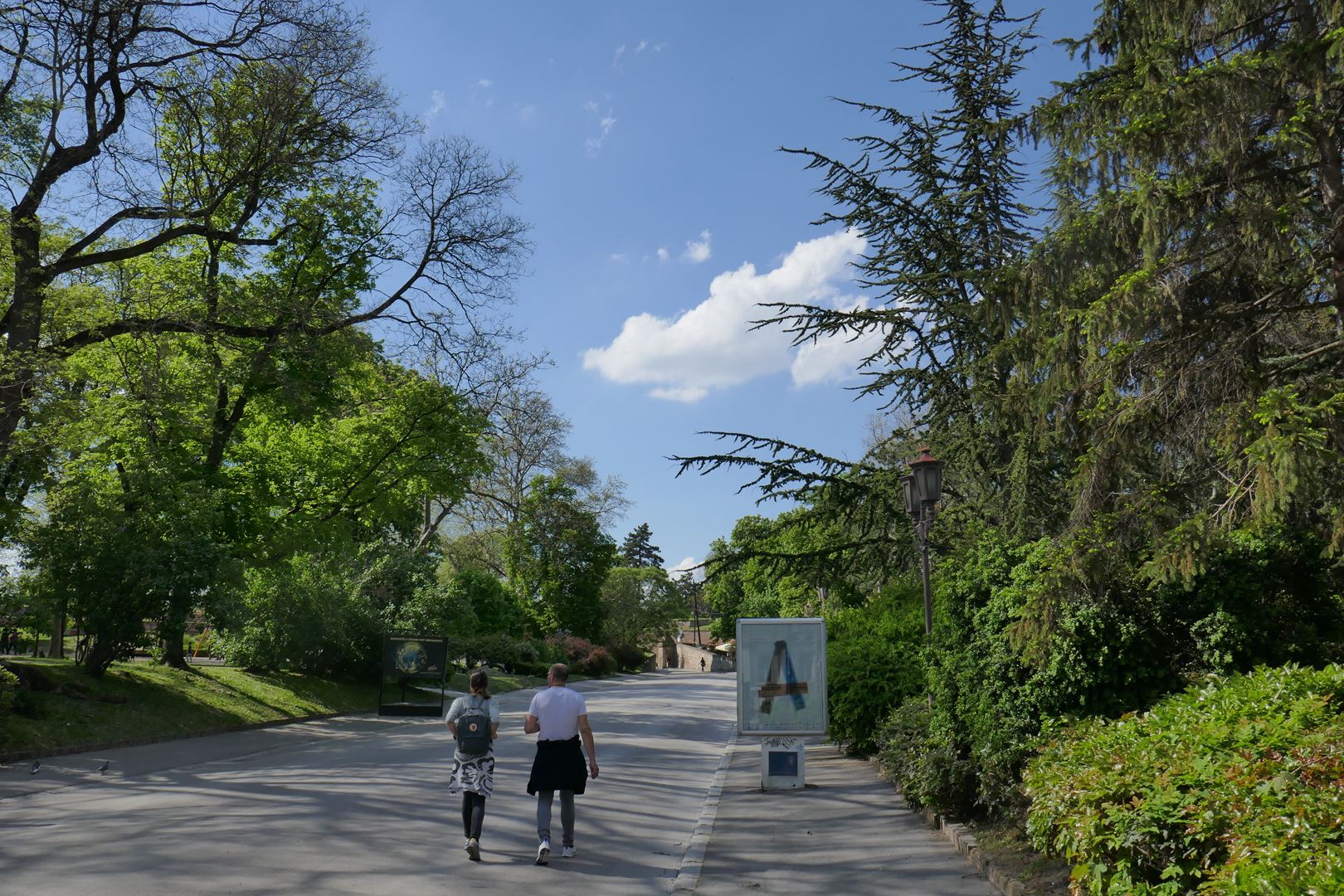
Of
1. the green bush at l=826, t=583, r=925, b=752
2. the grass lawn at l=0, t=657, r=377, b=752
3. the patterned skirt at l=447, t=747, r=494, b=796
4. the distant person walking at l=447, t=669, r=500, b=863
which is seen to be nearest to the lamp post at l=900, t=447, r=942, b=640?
the green bush at l=826, t=583, r=925, b=752

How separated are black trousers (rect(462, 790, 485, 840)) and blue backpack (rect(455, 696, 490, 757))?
388 mm

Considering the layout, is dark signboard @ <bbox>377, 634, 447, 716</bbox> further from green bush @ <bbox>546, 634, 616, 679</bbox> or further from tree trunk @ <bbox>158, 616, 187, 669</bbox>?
green bush @ <bbox>546, 634, 616, 679</bbox>

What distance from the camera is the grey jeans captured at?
8500mm

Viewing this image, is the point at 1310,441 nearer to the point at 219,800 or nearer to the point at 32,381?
the point at 219,800

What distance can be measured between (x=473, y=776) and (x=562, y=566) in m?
53.2

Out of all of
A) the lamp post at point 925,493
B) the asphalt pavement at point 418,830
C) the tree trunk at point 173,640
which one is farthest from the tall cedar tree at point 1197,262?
the tree trunk at point 173,640

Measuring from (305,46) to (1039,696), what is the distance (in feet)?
56.2

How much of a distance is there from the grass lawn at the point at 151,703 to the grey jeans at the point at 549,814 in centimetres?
1087

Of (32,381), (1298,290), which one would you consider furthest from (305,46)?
(1298,290)

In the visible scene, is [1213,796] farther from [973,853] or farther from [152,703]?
[152,703]

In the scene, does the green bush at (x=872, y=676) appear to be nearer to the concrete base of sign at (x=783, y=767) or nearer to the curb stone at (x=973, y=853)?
the concrete base of sign at (x=783, y=767)

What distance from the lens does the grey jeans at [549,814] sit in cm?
850

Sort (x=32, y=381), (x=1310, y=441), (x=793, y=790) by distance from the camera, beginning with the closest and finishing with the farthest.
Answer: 1. (x=1310, y=441)
2. (x=793, y=790)
3. (x=32, y=381)

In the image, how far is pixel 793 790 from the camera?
12.8 metres
